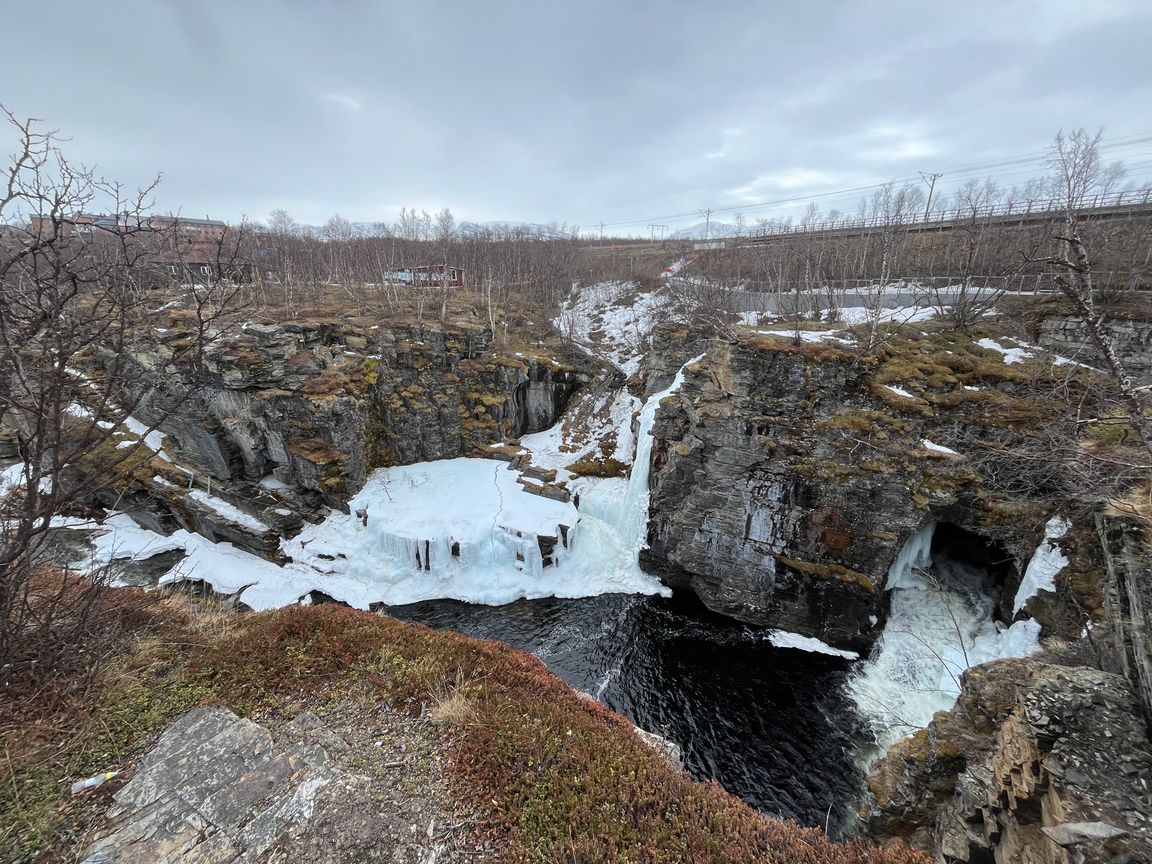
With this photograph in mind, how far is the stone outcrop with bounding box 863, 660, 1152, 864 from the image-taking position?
16.4ft

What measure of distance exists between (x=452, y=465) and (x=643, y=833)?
76.5 ft

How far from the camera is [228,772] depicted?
15.4ft

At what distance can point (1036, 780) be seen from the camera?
19.0 ft

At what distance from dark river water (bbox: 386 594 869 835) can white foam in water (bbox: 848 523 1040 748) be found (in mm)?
988

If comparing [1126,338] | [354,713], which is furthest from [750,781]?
[1126,338]

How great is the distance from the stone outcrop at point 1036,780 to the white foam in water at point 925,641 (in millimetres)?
3955

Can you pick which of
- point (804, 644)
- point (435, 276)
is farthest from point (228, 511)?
point (435, 276)

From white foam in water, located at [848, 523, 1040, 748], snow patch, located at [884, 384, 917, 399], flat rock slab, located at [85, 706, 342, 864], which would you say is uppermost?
snow patch, located at [884, 384, 917, 399]

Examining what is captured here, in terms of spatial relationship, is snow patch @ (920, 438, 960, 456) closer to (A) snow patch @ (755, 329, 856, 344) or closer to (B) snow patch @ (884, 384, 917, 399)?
(B) snow patch @ (884, 384, 917, 399)

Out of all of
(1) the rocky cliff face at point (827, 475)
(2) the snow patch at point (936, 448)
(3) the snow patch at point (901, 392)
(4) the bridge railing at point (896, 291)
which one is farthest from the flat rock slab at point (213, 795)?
(4) the bridge railing at point (896, 291)

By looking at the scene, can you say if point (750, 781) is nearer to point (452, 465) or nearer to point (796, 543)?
point (796, 543)

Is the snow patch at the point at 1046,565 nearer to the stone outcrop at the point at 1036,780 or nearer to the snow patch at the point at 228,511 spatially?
the stone outcrop at the point at 1036,780

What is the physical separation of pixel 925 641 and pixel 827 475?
632cm

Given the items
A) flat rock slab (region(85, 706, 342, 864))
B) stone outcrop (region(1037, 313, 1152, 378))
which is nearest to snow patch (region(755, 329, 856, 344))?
stone outcrop (region(1037, 313, 1152, 378))
